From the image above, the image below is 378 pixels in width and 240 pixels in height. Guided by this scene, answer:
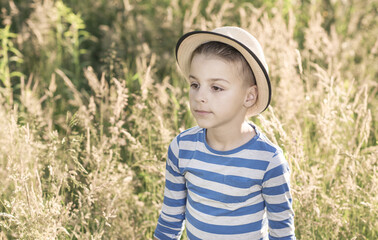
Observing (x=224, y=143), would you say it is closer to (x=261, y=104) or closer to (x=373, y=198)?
(x=261, y=104)

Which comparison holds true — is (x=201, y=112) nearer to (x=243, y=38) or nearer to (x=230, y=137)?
(x=230, y=137)

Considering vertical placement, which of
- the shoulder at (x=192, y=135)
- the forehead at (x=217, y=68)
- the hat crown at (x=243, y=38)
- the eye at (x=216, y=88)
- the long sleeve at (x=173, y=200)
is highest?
Answer: the hat crown at (x=243, y=38)

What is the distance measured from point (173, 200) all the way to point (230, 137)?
0.45m

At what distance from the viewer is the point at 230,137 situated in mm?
1797

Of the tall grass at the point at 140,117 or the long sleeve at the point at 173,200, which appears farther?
the tall grass at the point at 140,117

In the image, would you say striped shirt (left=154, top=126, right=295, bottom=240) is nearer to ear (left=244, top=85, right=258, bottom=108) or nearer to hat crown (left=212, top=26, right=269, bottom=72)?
ear (left=244, top=85, right=258, bottom=108)

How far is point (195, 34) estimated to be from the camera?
175 cm

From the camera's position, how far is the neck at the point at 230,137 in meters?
1.79

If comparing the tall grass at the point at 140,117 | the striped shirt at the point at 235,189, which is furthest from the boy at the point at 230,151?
the tall grass at the point at 140,117

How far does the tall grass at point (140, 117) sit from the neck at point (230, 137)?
0.45 metres

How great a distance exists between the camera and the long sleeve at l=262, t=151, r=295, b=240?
5.48 feet

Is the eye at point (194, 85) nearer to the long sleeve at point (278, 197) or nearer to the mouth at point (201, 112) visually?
the mouth at point (201, 112)

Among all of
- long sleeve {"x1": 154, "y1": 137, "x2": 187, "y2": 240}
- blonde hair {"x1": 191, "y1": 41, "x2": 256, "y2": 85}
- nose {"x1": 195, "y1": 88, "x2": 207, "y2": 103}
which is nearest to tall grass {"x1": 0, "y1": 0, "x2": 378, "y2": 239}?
long sleeve {"x1": 154, "y1": 137, "x2": 187, "y2": 240}

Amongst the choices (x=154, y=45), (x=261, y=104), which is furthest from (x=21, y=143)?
(x=154, y=45)
